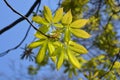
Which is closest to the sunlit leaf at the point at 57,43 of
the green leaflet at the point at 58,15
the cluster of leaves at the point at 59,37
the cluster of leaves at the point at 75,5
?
the cluster of leaves at the point at 59,37

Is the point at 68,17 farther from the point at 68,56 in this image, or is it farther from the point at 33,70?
the point at 33,70

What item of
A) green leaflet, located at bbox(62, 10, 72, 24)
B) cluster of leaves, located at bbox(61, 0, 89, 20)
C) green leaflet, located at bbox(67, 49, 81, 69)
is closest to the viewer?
green leaflet, located at bbox(67, 49, 81, 69)

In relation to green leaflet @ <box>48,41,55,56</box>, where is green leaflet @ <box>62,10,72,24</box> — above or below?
above

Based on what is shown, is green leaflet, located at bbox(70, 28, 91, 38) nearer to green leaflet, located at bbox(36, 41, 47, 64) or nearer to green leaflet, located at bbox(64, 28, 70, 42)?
green leaflet, located at bbox(64, 28, 70, 42)

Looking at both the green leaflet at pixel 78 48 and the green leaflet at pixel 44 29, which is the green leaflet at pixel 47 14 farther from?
the green leaflet at pixel 78 48

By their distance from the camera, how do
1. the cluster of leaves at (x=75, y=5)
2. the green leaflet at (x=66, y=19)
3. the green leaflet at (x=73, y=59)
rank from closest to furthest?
the green leaflet at (x=73, y=59)
the green leaflet at (x=66, y=19)
the cluster of leaves at (x=75, y=5)

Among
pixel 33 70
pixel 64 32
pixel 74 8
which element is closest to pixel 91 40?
pixel 74 8

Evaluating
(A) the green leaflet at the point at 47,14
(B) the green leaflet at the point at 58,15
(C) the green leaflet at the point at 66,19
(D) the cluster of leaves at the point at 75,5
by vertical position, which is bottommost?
(D) the cluster of leaves at the point at 75,5

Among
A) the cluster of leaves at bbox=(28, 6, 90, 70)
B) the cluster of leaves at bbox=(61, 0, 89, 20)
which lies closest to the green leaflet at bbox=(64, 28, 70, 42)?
the cluster of leaves at bbox=(28, 6, 90, 70)
